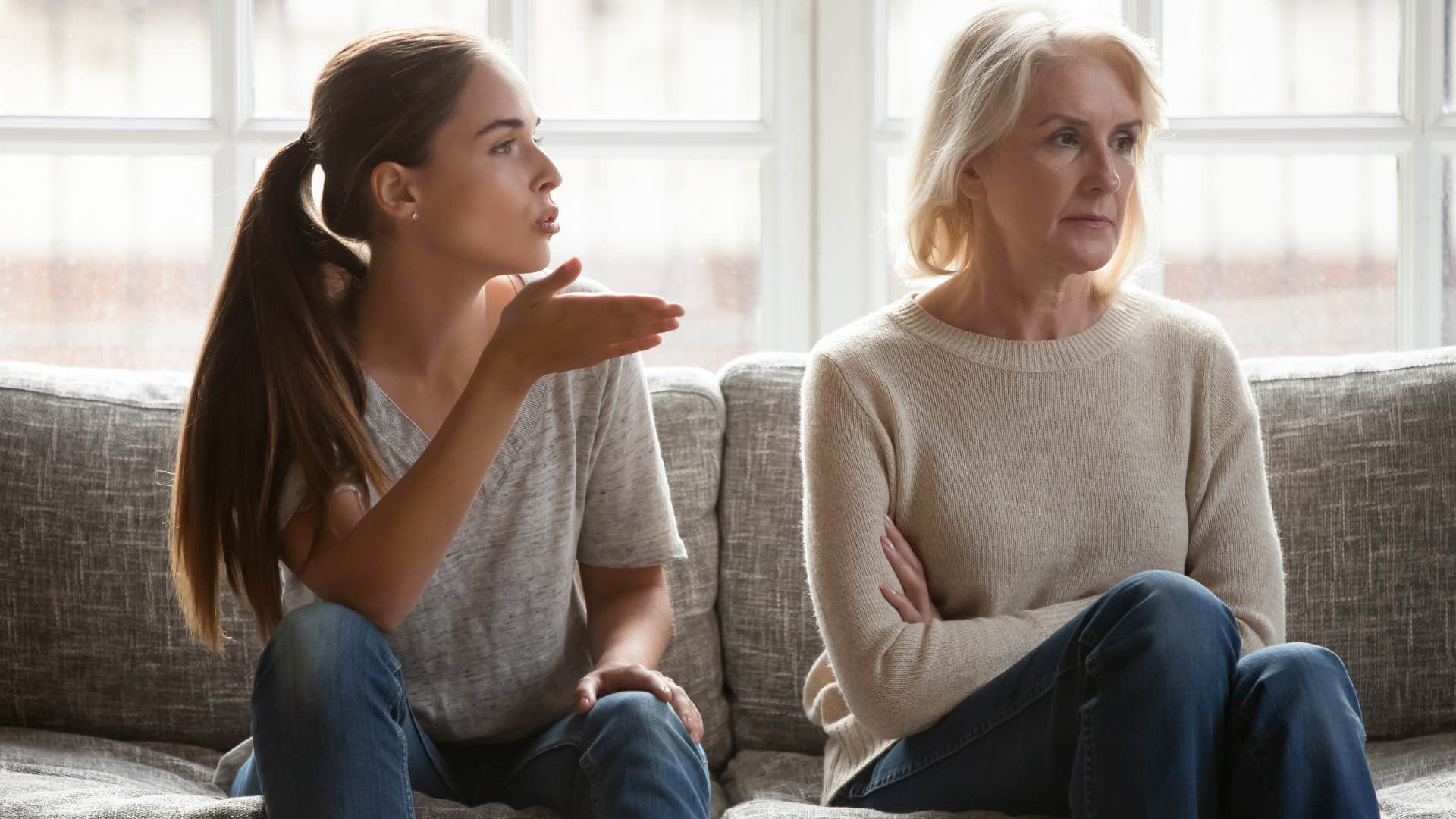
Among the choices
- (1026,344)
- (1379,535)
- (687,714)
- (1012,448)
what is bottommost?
(687,714)

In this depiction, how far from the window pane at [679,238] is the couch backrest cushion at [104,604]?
0.66 meters

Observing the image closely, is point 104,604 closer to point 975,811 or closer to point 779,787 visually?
point 779,787

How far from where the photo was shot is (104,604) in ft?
5.94

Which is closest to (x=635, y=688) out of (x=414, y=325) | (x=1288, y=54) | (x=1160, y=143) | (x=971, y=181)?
(x=414, y=325)

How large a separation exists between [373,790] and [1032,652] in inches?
25.4

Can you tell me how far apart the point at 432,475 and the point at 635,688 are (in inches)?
11.4

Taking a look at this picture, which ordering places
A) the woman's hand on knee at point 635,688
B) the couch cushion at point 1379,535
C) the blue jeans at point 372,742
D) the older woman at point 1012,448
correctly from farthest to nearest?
1. the couch cushion at point 1379,535
2. the older woman at point 1012,448
3. the woman's hand on knee at point 635,688
4. the blue jeans at point 372,742

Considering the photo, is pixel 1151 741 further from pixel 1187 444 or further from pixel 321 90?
pixel 321 90

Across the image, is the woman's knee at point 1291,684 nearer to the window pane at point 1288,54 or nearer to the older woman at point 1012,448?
the older woman at point 1012,448

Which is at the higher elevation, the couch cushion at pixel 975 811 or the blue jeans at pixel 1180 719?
the blue jeans at pixel 1180 719

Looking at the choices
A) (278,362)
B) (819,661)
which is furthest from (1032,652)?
(278,362)

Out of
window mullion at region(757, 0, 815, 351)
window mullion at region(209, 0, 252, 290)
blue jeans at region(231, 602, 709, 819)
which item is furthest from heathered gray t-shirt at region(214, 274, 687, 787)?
window mullion at region(209, 0, 252, 290)

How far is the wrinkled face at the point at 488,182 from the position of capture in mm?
1434

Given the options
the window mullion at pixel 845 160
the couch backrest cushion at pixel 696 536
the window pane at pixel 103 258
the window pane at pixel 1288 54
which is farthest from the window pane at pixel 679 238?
the window pane at pixel 1288 54
